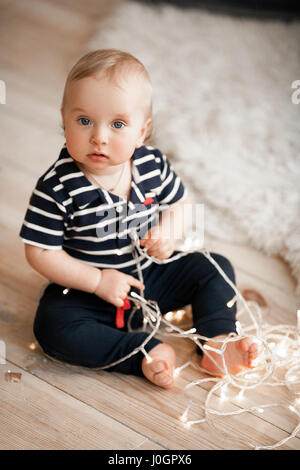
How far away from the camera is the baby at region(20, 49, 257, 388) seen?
29.3 inches

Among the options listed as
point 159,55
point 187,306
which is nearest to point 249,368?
point 187,306

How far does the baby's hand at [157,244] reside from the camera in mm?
896

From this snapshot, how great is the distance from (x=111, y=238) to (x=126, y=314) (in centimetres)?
17

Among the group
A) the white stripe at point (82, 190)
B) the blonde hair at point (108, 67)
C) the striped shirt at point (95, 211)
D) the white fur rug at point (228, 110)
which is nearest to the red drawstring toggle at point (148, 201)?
the striped shirt at point (95, 211)

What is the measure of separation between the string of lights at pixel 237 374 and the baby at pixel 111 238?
0.06 ft

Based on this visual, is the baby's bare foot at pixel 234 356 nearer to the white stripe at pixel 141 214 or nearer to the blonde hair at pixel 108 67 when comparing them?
the white stripe at pixel 141 214

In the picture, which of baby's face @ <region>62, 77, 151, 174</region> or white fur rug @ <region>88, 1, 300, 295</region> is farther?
white fur rug @ <region>88, 1, 300, 295</region>

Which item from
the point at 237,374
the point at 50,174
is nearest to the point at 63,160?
the point at 50,174

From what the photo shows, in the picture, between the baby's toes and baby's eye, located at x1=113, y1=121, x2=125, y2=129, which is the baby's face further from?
the baby's toes

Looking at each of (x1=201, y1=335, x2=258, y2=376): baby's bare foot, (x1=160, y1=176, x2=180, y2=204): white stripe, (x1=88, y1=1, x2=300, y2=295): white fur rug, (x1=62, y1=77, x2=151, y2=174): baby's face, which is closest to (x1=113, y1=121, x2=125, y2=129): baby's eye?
(x1=62, y1=77, x2=151, y2=174): baby's face

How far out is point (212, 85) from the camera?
155 centimetres

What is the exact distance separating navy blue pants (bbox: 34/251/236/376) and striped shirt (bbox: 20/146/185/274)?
7 cm
